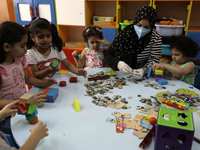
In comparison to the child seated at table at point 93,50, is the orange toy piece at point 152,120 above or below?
Answer: below

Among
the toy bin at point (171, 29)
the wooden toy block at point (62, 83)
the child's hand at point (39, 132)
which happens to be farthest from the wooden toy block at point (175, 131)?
the toy bin at point (171, 29)

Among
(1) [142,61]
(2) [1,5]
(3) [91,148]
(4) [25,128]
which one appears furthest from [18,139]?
(2) [1,5]

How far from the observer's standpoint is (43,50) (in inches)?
57.7

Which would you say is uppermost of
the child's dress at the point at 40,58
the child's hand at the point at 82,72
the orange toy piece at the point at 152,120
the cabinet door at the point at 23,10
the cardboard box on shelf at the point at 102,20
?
the cabinet door at the point at 23,10

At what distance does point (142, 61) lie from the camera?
164 centimetres

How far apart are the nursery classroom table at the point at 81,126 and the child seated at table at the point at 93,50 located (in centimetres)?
74

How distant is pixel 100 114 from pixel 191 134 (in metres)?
0.43

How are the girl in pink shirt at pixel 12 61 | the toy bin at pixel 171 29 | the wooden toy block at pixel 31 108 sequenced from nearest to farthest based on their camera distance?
the wooden toy block at pixel 31 108
the girl in pink shirt at pixel 12 61
the toy bin at pixel 171 29

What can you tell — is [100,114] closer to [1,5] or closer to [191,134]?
[191,134]

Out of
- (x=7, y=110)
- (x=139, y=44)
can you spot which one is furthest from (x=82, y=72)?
(x=7, y=110)

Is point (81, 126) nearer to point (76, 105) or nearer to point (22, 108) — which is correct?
point (76, 105)

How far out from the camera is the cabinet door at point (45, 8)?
2750 mm

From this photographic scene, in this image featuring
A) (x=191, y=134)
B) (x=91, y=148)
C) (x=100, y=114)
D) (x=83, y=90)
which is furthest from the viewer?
(x=83, y=90)

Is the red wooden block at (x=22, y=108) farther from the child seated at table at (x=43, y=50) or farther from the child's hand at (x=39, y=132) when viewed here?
the child seated at table at (x=43, y=50)
